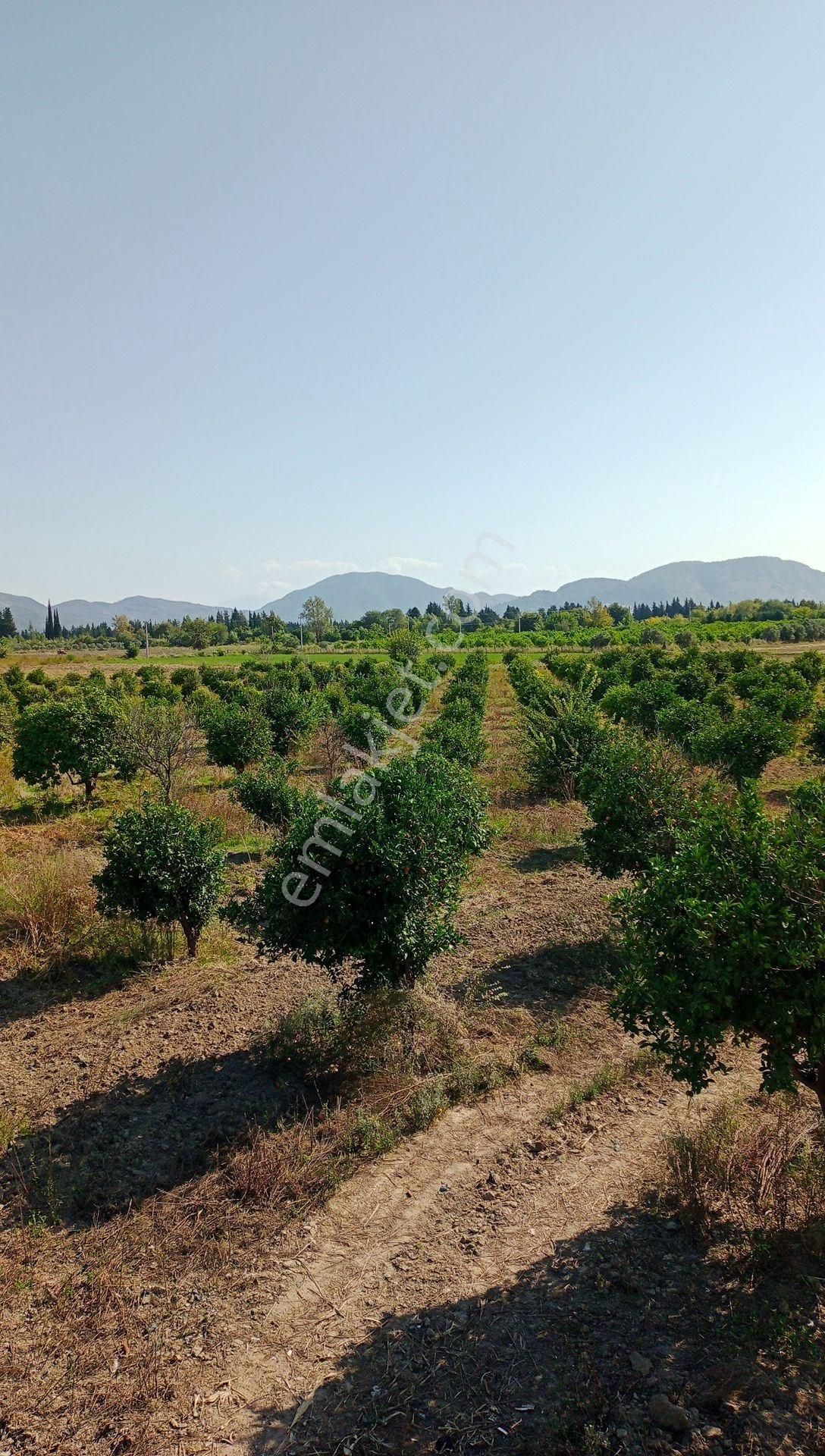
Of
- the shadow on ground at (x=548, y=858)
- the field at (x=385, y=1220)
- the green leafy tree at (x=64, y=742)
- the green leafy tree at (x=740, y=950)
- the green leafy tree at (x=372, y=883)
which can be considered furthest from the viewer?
the green leafy tree at (x=64, y=742)

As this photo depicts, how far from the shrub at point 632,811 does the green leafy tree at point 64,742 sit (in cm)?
1243

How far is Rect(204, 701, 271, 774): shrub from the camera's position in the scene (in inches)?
764

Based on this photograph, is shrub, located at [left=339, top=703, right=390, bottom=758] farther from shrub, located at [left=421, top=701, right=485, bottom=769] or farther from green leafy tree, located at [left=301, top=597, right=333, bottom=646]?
green leafy tree, located at [left=301, top=597, right=333, bottom=646]

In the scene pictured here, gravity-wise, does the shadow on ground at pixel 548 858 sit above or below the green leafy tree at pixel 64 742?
below

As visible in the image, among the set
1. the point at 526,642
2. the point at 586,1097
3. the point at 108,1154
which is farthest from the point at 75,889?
the point at 526,642

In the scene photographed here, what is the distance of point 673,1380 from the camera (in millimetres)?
3848

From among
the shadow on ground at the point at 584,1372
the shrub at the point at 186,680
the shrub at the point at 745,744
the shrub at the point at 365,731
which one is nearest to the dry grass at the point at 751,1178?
the shadow on ground at the point at 584,1372

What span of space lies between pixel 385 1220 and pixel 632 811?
6266 millimetres

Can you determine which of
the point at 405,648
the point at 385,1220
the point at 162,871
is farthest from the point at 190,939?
the point at 405,648

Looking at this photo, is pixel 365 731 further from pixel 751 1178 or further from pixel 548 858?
pixel 751 1178

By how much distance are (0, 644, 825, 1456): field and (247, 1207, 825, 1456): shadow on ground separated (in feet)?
0.05

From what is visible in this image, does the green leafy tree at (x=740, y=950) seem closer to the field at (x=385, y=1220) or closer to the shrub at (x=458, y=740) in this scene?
the field at (x=385, y=1220)

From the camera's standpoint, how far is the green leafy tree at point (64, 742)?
16.5m

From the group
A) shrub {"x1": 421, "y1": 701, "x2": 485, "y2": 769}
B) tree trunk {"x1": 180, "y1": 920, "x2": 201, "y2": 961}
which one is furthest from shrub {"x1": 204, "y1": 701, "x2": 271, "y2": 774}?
tree trunk {"x1": 180, "y1": 920, "x2": 201, "y2": 961}
